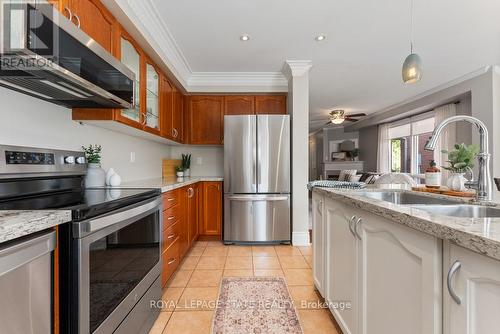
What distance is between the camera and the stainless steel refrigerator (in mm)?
3170

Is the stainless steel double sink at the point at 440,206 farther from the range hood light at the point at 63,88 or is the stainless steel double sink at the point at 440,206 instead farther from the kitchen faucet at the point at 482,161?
the range hood light at the point at 63,88

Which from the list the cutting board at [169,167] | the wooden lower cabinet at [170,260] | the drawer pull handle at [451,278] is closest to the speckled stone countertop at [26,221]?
the drawer pull handle at [451,278]

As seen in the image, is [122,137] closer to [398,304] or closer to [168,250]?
[168,250]

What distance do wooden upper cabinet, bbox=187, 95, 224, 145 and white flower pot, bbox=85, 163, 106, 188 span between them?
6.39 ft

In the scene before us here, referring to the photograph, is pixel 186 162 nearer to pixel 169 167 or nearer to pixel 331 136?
pixel 169 167

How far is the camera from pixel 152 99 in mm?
2508

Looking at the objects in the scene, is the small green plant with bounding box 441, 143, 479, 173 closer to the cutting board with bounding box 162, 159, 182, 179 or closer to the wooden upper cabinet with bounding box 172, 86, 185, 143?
the wooden upper cabinet with bounding box 172, 86, 185, 143

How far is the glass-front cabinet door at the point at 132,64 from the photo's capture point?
1949mm

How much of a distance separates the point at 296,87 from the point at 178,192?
79.1 inches

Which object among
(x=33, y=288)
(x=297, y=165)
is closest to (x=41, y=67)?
(x=33, y=288)

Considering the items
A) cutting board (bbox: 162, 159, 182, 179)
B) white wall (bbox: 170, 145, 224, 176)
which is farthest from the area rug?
white wall (bbox: 170, 145, 224, 176)

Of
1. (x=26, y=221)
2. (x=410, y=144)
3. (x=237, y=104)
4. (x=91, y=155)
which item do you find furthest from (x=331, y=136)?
(x=26, y=221)

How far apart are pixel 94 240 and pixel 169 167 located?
2.72 metres

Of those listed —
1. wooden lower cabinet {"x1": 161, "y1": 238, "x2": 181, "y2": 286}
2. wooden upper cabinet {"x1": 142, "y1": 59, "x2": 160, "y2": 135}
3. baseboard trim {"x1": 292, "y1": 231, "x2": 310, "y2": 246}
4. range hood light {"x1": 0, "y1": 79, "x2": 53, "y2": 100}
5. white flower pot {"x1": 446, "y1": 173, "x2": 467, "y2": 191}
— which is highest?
wooden upper cabinet {"x1": 142, "y1": 59, "x2": 160, "y2": 135}
